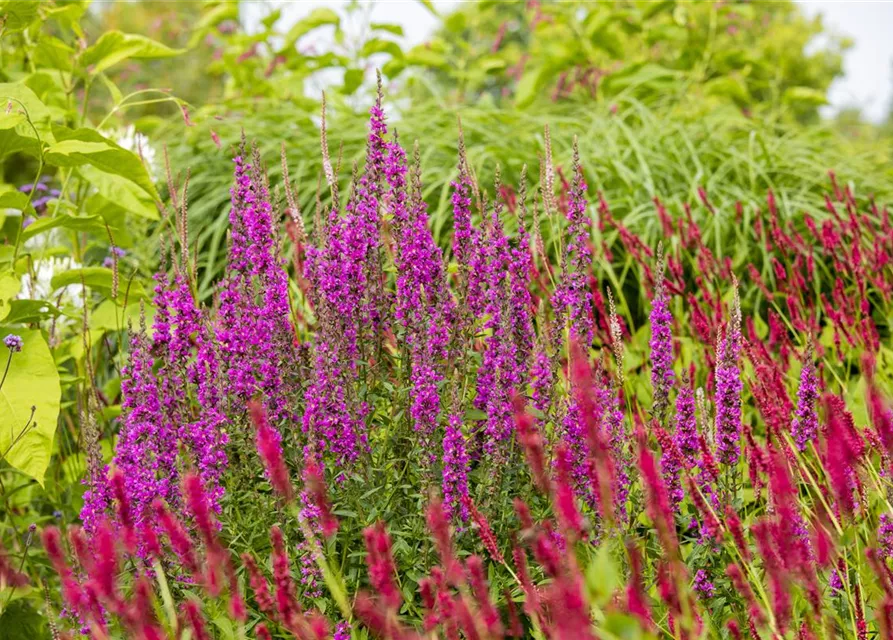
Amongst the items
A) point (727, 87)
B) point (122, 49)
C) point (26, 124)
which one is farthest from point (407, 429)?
point (727, 87)

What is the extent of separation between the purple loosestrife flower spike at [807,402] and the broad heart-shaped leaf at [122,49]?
293 cm

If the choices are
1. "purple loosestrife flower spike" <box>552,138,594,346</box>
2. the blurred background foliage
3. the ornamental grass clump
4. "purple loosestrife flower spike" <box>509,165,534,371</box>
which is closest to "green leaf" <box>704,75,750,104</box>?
the blurred background foliage

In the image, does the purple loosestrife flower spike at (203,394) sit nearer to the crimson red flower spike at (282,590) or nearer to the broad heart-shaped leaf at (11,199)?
the broad heart-shaped leaf at (11,199)

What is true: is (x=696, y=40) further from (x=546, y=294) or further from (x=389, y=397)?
(x=389, y=397)

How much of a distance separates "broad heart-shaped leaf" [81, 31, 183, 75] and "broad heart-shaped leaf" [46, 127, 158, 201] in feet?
3.28

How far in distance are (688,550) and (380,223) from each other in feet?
4.63

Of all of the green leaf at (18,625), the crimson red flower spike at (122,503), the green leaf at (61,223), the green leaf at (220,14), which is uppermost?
the green leaf at (220,14)

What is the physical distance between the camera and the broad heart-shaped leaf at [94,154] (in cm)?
299

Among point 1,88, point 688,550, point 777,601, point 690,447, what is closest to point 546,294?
point 688,550

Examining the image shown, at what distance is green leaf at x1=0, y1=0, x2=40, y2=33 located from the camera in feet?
11.0

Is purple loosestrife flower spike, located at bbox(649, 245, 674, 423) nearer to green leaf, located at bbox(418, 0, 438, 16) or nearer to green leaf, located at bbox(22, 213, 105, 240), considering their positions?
green leaf, located at bbox(22, 213, 105, 240)

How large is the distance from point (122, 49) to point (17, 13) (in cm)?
76

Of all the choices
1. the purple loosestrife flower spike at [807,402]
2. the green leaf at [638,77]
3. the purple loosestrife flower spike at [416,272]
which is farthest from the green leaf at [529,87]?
the purple loosestrife flower spike at [807,402]

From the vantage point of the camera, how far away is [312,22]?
23.6 feet
